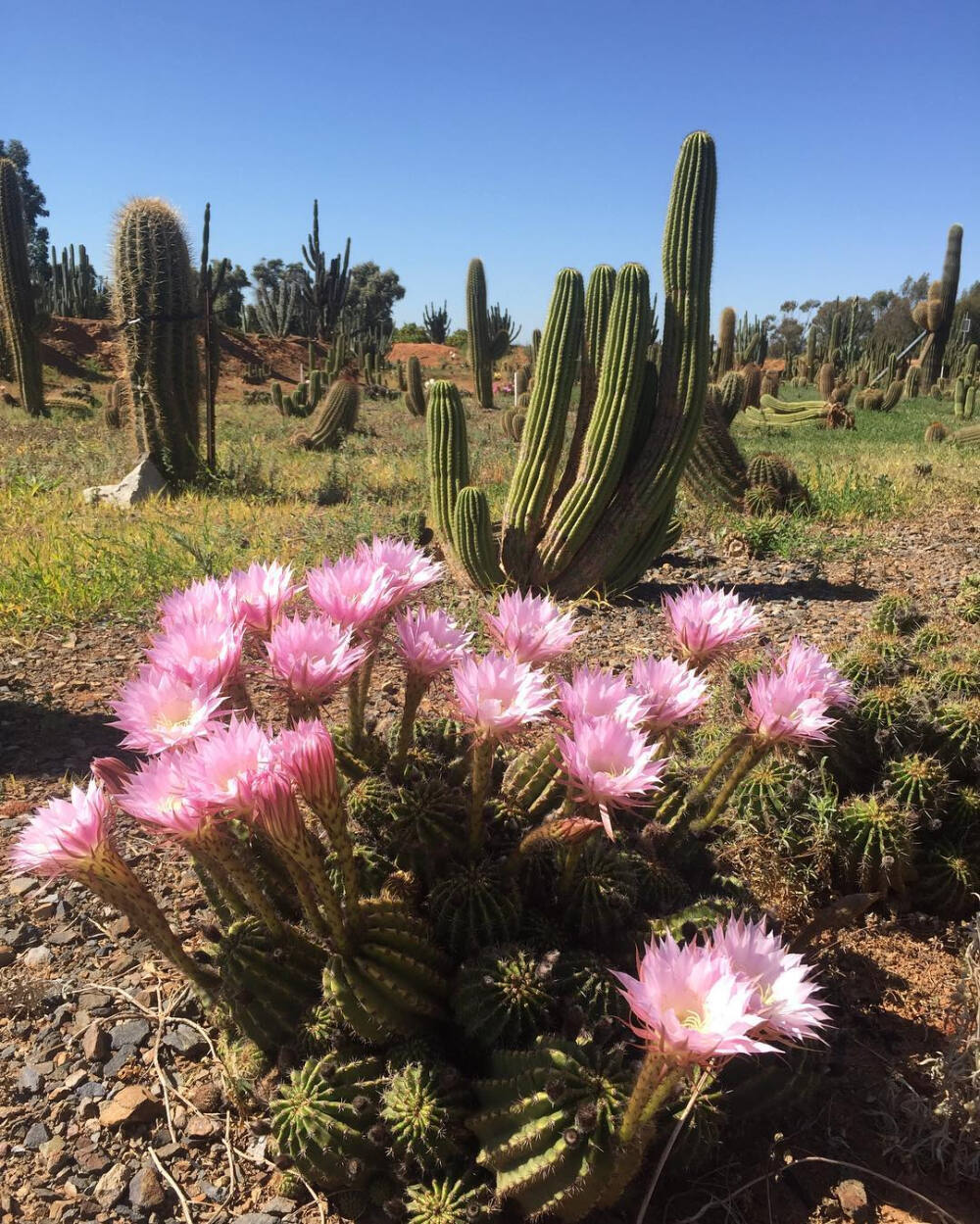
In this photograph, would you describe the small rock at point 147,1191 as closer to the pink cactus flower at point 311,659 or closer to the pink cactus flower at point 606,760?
the pink cactus flower at point 311,659

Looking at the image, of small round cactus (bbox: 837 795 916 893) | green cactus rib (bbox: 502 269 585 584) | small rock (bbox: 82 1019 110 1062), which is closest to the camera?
small rock (bbox: 82 1019 110 1062)

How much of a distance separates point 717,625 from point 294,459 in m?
9.84

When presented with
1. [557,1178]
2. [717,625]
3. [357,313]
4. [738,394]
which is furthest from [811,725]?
[357,313]

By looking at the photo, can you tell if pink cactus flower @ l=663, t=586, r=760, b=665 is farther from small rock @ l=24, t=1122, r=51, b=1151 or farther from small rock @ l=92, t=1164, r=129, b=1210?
small rock @ l=24, t=1122, r=51, b=1151

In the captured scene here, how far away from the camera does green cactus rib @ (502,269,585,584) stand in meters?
5.38

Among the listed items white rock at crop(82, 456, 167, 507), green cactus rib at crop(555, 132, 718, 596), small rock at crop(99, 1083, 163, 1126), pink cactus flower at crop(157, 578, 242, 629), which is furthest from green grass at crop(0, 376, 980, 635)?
pink cactus flower at crop(157, 578, 242, 629)

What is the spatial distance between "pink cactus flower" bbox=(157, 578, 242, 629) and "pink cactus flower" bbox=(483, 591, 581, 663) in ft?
→ 1.51

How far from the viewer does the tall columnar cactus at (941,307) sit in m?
22.5

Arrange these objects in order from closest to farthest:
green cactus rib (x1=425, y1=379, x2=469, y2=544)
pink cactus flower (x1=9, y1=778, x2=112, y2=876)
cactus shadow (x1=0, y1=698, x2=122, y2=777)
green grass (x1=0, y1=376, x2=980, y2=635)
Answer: pink cactus flower (x1=9, y1=778, x2=112, y2=876)
cactus shadow (x1=0, y1=698, x2=122, y2=777)
green grass (x1=0, y1=376, x2=980, y2=635)
green cactus rib (x1=425, y1=379, x2=469, y2=544)

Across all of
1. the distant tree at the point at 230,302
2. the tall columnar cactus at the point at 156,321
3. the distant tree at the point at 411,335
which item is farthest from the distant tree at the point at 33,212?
the tall columnar cactus at the point at 156,321

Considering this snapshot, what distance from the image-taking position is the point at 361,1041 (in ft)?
5.11

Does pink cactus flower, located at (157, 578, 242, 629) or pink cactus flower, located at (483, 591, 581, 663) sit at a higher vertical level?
pink cactus flower, located at (157, 578, 242, 629)

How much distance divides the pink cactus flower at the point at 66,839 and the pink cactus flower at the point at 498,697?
604 millimetres

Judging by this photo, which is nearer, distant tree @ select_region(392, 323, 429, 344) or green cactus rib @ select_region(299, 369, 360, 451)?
green cactus rib @ select_region(299, 369, 360, 451)
